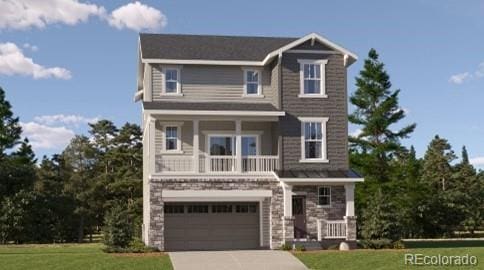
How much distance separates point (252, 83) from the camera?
32656mm

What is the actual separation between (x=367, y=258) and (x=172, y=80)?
12.6 m

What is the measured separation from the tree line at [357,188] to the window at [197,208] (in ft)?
12.6

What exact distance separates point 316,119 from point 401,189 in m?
12.9

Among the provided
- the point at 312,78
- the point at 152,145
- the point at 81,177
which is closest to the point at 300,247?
the point at 152,145

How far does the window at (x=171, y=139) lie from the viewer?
103 feet

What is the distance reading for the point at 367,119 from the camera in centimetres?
4256

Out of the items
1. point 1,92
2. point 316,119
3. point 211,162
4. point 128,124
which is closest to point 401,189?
point 316,119

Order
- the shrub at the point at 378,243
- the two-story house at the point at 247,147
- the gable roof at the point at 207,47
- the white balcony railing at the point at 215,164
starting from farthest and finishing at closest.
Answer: the gable roof at the point at 207,47 < the white balcony railing at the point at 215,164 < the two-story house at the point at 247,147 < the shrub at the point at 378,243

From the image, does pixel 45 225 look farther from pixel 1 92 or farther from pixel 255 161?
pixel 255 161

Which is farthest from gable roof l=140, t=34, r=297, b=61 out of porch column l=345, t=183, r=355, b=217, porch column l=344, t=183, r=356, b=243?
porch column l=344, t=183, r=356, b=243

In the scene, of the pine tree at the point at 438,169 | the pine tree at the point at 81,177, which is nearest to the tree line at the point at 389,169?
the pine tree at the point at 438,169

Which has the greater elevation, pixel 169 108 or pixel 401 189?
pixel 169 108

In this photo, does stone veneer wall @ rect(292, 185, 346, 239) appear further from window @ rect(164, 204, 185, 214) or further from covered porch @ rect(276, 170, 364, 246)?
window @ rect(164, 204, 185, 214)

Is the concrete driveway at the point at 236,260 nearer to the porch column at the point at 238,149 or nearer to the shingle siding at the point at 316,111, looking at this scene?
the porch column at the point at 238,149
